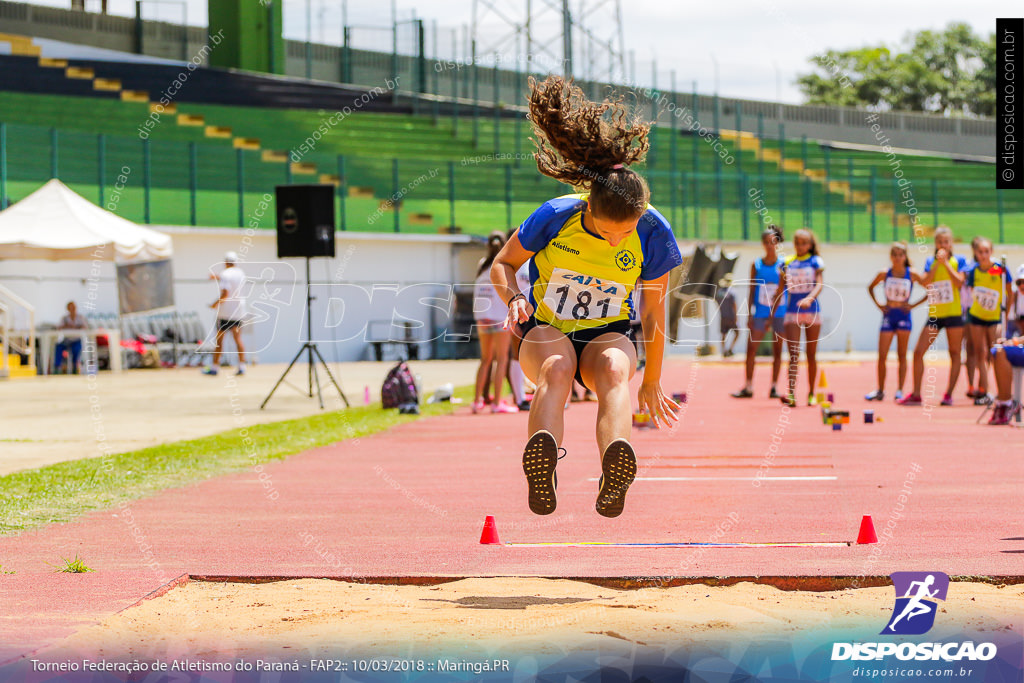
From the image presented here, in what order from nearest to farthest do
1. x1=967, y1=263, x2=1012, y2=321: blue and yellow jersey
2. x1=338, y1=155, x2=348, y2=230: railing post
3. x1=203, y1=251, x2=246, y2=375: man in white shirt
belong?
x1=967, y1=263, x2=1012, y2=321: blue and yellow jersey < x1=203, y1=251, x2=246, y2=375: man in white shirt < x1=338, y1=155, x2=348, y2=230: railing post

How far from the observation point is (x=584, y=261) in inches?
251

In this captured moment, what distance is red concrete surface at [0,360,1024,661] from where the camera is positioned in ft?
20.5

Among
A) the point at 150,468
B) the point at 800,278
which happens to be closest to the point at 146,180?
the point at 800,278

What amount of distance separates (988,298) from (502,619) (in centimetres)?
1219

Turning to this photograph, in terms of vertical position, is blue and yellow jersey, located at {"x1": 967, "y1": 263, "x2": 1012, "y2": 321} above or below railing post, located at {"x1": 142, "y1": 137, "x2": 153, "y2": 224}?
below

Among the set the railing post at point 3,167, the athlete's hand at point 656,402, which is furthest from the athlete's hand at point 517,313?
the railing post at point 3,167

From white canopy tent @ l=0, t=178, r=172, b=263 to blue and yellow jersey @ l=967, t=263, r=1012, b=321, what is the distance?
13.8 meters

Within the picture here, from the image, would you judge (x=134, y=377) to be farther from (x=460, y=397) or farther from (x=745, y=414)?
(x=745, y=414)

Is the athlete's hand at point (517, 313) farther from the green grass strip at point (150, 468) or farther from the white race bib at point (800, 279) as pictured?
the white race bib at point (800, 279)

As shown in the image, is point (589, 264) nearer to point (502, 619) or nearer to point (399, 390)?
point (502, 619)

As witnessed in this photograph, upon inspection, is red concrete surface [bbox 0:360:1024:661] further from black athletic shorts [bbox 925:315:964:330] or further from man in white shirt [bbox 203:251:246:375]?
man in white shirt [bbox 203:251:246:375]

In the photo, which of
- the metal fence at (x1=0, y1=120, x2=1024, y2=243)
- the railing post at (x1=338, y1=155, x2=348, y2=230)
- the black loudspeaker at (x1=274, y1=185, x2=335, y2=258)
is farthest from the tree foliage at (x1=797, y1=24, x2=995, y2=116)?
the black loudspeaker at (x1=274, y1=185, x2=335, y2=258)

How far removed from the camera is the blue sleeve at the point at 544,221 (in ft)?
20.7

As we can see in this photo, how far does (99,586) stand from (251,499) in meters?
3.12
